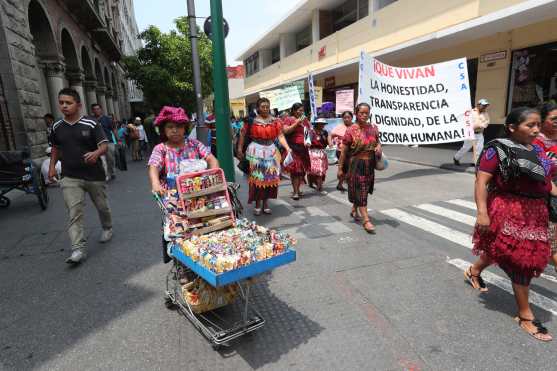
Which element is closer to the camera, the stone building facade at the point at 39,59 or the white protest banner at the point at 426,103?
the white protest banner at the point at 426,103

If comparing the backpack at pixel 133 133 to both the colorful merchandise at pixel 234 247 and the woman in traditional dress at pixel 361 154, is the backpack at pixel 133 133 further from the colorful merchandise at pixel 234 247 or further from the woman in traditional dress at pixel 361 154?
the colorful merchandise at pixel 234 247

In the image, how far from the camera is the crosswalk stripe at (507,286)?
304 centimetres

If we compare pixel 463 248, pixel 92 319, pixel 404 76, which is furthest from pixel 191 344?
pixel 404 76

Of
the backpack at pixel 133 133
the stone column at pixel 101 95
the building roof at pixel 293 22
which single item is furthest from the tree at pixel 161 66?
the backpack at pixel 133 133

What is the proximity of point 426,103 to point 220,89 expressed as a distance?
6.00 meters

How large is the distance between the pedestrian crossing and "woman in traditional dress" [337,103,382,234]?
35.3 inches

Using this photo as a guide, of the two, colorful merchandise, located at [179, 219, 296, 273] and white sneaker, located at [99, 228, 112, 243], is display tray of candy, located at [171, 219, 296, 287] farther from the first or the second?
white sneaker, located at [99, 228, 112, 243]

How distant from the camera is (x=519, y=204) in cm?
262

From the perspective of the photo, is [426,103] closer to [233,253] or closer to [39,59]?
[233,253]

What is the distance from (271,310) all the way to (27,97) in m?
9.75

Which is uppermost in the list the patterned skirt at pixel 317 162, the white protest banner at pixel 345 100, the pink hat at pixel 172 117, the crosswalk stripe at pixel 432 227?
the white protest banner at pixel 345 100

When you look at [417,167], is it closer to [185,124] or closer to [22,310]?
[185,124]

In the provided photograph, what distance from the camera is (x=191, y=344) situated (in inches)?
105

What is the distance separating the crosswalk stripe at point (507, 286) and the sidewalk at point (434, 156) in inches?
243
